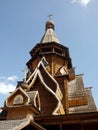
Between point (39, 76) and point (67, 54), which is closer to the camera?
point (39, 76)

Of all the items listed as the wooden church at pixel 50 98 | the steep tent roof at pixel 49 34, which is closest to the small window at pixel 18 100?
the wooden church at pixel 50 98

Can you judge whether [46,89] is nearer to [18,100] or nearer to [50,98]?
[50,98]

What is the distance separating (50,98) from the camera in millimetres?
16516

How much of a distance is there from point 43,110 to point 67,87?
344 centimetres

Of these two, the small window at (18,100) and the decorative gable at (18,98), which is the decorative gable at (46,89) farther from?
the small window at (18,100)

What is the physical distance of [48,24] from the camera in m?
26.3

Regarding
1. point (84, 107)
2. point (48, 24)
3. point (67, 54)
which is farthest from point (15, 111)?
point (48, 24)

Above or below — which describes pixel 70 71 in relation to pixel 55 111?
above

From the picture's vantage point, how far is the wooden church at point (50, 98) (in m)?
12.4

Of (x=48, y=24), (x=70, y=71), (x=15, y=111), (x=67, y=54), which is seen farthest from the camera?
(x=48, y=24)

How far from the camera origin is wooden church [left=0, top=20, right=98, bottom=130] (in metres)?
12.4

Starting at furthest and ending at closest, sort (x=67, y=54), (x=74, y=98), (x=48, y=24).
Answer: (x=48, y=24)
(x=67, y=54)
(x=74, y=98)

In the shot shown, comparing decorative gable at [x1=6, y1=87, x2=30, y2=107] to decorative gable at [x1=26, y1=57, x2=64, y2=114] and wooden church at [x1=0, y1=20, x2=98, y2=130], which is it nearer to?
wooden church at [x1=0, y1=20, x2=98, y2=130]

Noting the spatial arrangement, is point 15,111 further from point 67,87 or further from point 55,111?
point 67,87
